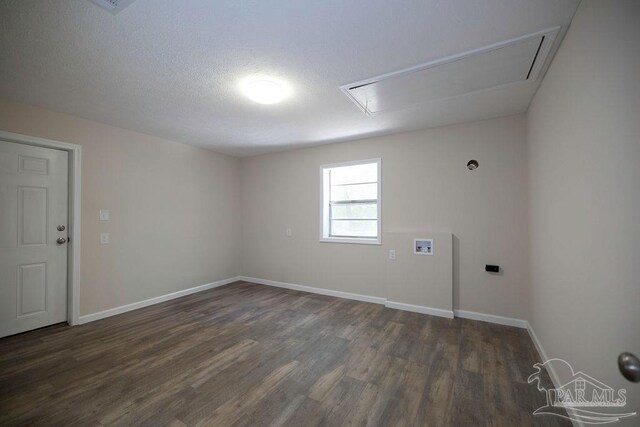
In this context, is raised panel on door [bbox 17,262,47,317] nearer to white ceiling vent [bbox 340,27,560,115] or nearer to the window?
the window

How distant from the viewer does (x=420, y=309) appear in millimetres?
3482

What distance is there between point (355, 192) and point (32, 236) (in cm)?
421

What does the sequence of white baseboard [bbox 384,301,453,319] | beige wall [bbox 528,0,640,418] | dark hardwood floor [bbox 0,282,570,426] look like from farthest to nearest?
white baseboard [bbox 384,301,453,319] → dark hardwood floor [bbox 0,282,570,426] → beige wall [bbox 528,0,640,418]

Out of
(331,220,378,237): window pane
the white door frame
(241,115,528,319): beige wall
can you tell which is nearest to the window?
(331,220,378,237): window pane

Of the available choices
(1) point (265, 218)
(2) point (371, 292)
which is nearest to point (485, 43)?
(2) point (371, 292)

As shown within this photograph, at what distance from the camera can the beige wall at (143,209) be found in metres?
3.20

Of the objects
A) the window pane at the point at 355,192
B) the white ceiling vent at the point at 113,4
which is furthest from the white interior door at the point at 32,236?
the window pane at the point at 355,192

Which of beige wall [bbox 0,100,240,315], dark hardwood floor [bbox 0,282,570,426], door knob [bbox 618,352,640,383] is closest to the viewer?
door knob [bbox 618,352,640,383]

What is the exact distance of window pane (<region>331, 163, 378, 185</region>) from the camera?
414 cm

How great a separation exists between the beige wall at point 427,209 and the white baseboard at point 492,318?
7cm

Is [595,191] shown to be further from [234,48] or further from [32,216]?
[32,216]

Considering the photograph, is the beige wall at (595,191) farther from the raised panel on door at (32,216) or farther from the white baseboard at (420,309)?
the raised panel on door at (32,216)

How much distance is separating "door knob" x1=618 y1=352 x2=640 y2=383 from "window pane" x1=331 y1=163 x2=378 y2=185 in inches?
136

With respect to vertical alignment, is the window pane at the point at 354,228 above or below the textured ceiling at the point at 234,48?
below
